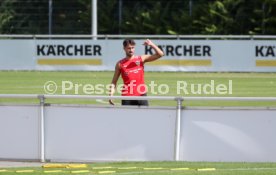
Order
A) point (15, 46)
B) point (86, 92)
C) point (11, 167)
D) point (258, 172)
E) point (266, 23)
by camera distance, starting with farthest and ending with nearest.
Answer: point (266, 23), point (15, 46), point (86, 92), point (11, 167), point (258, 172)

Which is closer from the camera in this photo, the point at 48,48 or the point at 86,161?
the point at 86,161

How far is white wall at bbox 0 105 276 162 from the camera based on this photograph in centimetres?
1341

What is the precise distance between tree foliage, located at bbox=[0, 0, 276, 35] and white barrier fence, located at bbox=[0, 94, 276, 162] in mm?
31493

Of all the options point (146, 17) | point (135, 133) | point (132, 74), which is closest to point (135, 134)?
point (135, 133)

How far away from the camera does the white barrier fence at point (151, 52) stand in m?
31.5

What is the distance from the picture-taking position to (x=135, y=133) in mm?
13594

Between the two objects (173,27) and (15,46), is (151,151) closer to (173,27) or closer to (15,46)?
(15,46)

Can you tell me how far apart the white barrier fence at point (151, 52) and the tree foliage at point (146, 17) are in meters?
12.9

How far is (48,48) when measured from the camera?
106 feet

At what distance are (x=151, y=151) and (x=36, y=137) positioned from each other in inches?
71.6

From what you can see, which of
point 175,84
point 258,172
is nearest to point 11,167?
point 258,172
